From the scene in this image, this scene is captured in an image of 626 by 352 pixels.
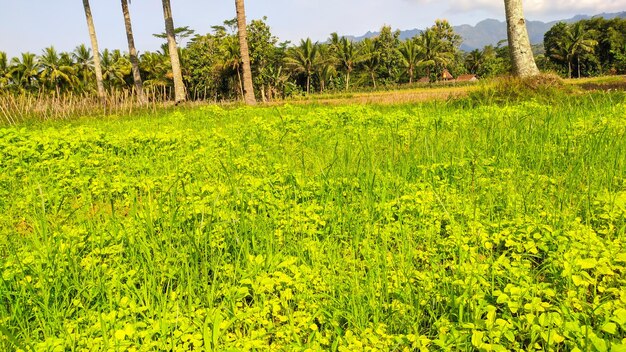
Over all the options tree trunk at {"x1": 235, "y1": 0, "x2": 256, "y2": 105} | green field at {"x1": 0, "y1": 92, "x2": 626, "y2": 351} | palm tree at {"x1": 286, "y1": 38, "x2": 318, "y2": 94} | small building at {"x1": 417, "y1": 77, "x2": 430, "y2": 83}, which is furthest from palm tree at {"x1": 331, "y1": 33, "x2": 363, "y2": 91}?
green field at {"x1": 0, "y1": 92, "x2": 626, "y2": 351}

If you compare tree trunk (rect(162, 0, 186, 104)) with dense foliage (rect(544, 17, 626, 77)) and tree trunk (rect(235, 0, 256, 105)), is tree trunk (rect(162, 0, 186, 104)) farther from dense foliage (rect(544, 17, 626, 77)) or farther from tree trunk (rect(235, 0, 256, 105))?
dense foliage (rect(544, 17, 626, 77))

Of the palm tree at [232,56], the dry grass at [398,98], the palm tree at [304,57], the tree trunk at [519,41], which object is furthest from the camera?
the palm tree at [304,57]

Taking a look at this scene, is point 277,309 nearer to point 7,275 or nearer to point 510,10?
point 7,275

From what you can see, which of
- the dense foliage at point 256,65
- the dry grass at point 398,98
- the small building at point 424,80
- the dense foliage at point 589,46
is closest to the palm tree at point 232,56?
the dense foliage at point 256,65

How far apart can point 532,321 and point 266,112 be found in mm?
9813

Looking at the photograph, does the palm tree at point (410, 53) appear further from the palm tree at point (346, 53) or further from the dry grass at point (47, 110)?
the dry grass at point (47, 110)

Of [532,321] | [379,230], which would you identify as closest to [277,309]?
[379,230]

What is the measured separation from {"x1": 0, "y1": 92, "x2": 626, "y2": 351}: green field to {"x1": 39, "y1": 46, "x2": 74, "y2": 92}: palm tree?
173ft

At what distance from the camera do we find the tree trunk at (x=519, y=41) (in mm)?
10188

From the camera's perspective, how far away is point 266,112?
35.9 ft

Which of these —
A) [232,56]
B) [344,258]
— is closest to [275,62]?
[232,56]

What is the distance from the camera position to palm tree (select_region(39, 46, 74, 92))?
1886 inches

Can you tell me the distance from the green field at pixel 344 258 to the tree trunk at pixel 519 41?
640 cm

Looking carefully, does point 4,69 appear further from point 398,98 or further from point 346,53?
point 398,98
